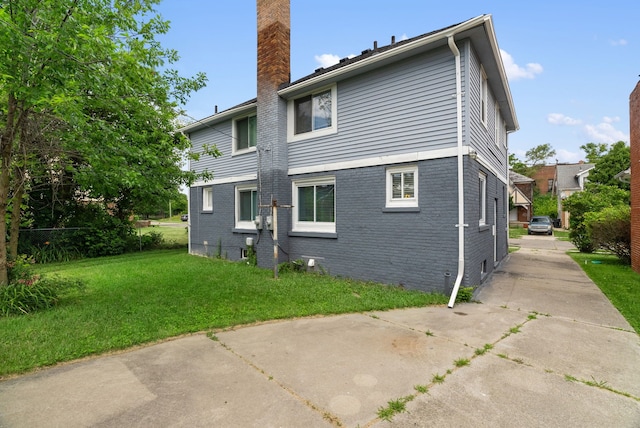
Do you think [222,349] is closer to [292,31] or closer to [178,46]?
[178,46]

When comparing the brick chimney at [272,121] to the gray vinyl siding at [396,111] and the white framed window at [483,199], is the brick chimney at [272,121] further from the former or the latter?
the white framed window at [483,199]

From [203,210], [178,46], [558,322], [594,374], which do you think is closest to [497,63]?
[558,322]

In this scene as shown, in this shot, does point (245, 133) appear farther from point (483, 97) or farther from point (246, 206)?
point (483, 97)

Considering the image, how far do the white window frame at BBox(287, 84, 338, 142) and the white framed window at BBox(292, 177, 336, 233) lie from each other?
122 cm

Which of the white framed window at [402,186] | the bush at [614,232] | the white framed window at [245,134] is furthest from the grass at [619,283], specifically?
the white framed window at [245,134]

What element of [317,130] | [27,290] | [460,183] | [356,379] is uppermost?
[317,130]

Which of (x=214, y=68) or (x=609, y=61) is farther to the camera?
(x=609, y=61)

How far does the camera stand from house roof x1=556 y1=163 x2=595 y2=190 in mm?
40816

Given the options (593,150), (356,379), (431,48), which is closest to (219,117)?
(431,48)

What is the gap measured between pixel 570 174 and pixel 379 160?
1921 inches

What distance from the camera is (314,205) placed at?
8.98 metres

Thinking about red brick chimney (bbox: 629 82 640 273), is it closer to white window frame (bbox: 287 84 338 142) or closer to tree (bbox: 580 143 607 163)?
white window frame (bbox: 287 84 338 142)

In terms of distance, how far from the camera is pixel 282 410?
2686mm

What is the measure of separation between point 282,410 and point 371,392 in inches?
33.1
